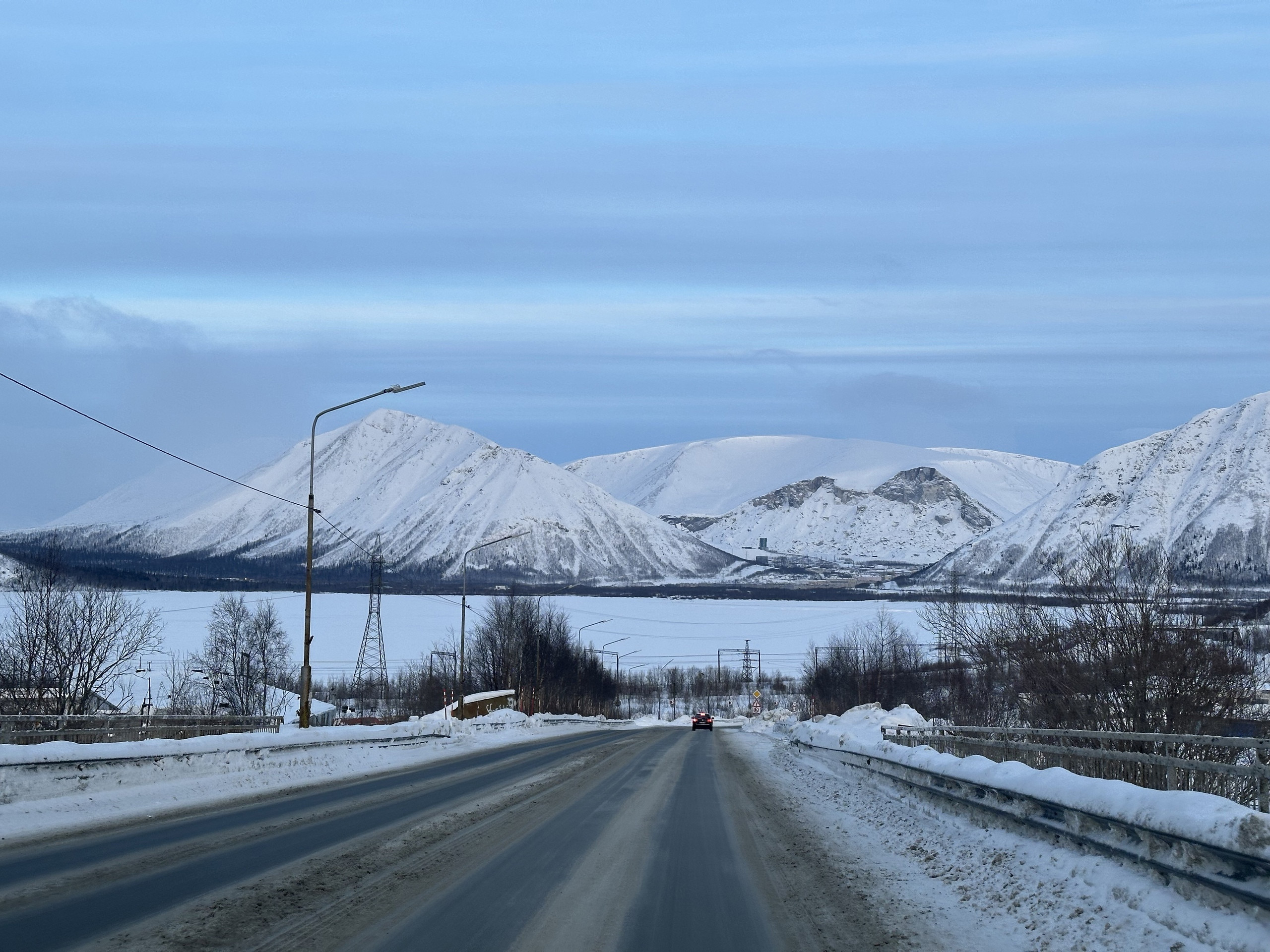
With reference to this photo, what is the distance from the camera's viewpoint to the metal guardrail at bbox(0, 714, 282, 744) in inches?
1107

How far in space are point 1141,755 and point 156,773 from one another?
17520 millimetres

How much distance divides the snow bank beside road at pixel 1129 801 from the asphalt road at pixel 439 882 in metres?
2.27

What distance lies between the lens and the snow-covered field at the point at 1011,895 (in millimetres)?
8547

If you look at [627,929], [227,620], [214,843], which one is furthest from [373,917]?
[227,620]

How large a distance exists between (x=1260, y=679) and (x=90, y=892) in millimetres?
30306

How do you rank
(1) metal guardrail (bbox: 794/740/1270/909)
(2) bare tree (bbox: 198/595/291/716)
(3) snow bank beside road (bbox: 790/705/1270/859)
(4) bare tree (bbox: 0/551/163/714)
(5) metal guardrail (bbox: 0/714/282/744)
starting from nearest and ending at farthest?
1. (1) metal guardrail (bbox: 794/740/1270/909)
2. (3) snow bank beside road (bbox: 790/705/1270/859)
3. (5) metal guardrail (bbox: 0/714/282/744)
4. (4) bare tree (bbox: 0/551/163/714)
5. (2) bare tree (bbox: 198/595/291/716)

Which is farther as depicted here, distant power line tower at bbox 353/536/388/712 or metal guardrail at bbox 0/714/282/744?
distant power line tower at bbox 353/536/388/712

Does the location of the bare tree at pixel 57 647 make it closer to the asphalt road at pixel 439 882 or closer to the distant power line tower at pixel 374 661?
the distant power line tower at pixel 374 661

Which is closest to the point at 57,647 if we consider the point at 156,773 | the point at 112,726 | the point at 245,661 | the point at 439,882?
the point at 245,661

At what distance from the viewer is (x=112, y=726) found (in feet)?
108

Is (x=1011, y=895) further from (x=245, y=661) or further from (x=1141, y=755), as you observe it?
(x=245, y=661)

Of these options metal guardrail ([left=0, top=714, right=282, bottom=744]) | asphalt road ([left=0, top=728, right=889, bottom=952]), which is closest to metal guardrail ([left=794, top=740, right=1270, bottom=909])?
asphalt road ([left=0, top=728, right=889, bottom=952])

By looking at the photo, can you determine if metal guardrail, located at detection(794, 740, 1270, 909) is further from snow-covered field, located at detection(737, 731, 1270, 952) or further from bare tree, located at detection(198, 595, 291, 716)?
bare tree, located at detection(198, 595, 291, 716)

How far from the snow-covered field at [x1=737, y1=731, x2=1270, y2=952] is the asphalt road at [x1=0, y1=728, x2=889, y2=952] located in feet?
1.80
